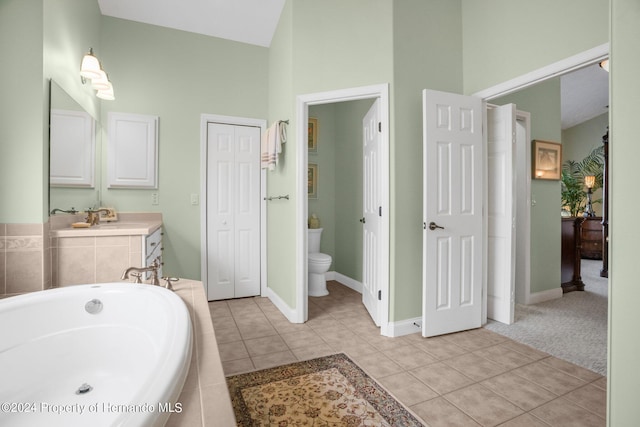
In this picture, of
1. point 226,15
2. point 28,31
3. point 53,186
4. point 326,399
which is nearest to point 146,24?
point 226,15

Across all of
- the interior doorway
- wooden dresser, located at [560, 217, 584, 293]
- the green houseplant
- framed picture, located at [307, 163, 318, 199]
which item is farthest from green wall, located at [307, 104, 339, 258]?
the green houseplant

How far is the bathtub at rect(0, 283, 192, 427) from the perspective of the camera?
1.31m

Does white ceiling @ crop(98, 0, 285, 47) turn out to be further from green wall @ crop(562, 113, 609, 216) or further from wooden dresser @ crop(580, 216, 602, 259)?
green wall @ crop(562, 113, 609, 216)

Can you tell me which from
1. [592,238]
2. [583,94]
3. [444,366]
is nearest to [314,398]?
[444,366]

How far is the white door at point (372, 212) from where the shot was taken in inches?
107

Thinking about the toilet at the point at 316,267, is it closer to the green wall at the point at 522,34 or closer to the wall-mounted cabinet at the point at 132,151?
the wall-mounted cabinet at the point at 132,151

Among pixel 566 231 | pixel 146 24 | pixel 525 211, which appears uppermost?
pixel 146 24

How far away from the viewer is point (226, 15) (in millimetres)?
3139

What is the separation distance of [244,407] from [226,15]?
3.38 metres

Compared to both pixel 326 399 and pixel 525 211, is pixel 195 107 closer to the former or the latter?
pixel 326 399

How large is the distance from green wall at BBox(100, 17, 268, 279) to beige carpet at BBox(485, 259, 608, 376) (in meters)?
3.15

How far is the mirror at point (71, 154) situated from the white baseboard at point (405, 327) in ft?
8.32

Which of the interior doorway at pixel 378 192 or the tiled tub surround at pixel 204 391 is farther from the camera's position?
the interior doorway at pixel 378 192

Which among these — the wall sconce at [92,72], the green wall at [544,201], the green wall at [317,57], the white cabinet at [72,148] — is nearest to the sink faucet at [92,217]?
the white cabinet at [72,148]
